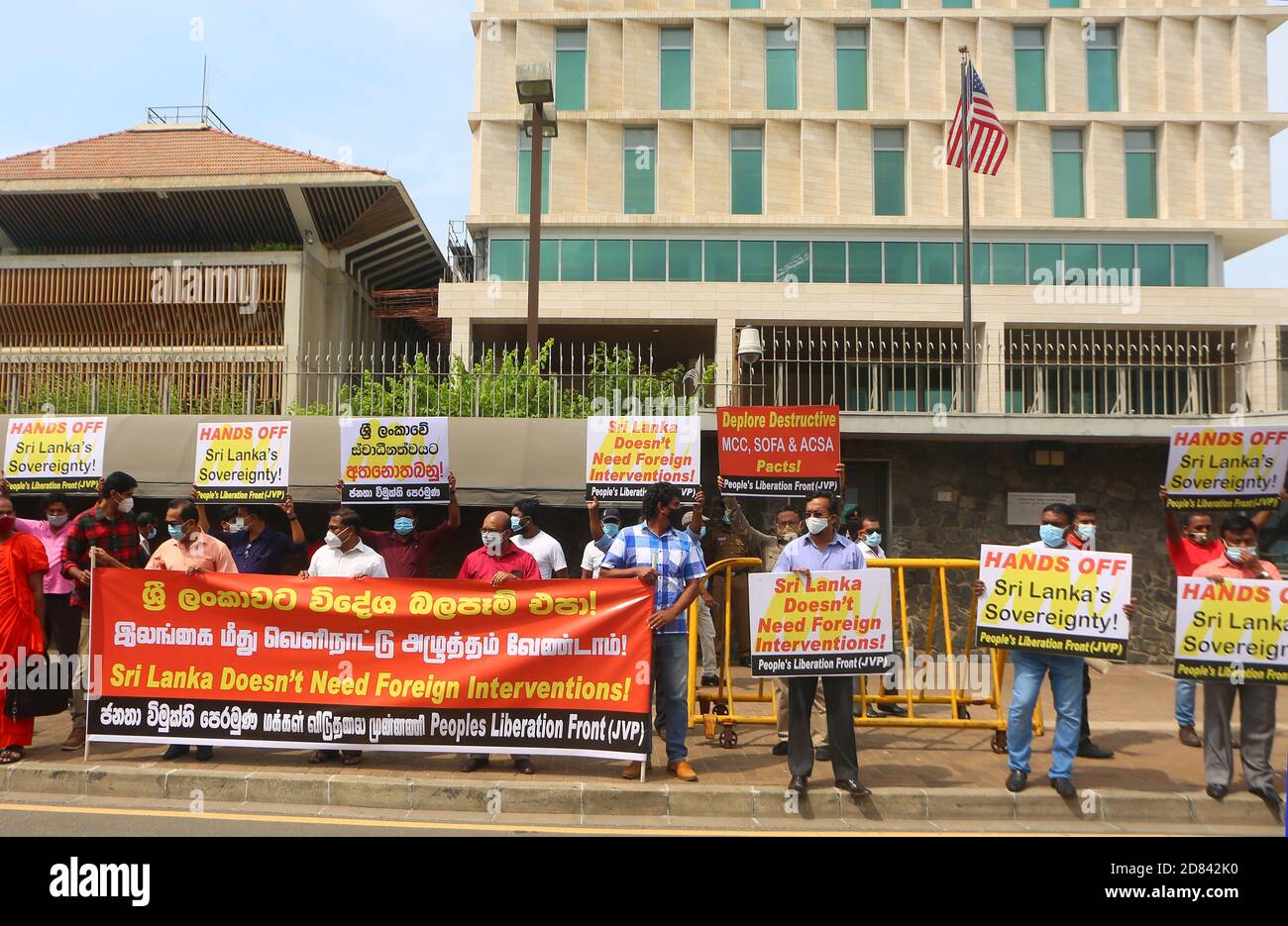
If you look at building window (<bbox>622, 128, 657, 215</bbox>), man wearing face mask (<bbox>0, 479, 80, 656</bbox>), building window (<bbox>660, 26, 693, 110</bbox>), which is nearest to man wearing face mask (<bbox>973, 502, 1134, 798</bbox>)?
man wearing face mask (<bbox>0, 479, 80, 656</bbox>)

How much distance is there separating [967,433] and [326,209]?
19.4m

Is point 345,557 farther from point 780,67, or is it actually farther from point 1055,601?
point 780,67

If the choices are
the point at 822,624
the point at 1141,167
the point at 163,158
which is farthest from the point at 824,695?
the point at 1141,167

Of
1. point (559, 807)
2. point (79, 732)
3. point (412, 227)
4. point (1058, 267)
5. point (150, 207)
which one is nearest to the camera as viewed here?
point (559, 807)

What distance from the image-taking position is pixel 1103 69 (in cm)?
3080

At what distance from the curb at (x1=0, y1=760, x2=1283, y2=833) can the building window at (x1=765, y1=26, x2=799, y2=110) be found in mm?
29044

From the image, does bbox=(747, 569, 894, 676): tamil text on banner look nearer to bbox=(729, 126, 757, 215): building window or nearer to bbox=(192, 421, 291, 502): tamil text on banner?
bbox=(192, 421, 291, 502): tamil text on banner

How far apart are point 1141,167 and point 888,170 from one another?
28.2 feet

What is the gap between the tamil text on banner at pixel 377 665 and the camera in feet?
20.4

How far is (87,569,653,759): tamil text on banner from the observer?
6.21 m

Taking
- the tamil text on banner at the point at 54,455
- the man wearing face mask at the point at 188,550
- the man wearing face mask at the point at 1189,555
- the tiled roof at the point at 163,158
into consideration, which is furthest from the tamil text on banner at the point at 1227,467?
the tiled roof at the point at 163,158

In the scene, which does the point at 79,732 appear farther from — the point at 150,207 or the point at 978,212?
the point at 978,212

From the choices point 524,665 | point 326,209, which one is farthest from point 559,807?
point 326,209

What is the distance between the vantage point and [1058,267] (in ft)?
97.3
